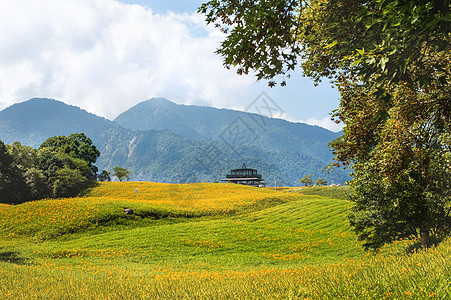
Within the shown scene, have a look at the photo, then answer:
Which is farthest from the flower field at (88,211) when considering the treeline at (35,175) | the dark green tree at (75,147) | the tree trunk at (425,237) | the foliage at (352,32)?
the dark green tree at (75,147)

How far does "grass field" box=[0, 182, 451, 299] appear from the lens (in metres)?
4.64

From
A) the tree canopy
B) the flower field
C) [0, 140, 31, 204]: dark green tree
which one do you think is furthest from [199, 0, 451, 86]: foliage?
[0, 140, 31, 204]: dark green tree

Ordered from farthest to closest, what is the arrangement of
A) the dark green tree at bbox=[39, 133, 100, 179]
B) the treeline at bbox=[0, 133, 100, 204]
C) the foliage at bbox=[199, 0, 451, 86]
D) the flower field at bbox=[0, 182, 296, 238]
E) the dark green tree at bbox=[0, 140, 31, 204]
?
the dark green tree at bbox=[39, 133, 100, 179]
the treeline at bbox=[0, 133, 100, 204]
the dark green tree at bbox=[0, 140, 31, 204]
the flower field at bbox=[0, 182, 296, 238]
the foliage at bbox=[199, 0, 451, 86]

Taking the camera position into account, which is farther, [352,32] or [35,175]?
[35,175]

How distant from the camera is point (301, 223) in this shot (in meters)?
27.1

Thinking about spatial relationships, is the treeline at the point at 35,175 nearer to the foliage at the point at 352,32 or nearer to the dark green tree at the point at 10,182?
the dark green tree at the point at 10,182

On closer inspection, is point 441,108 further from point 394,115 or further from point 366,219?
point 366,219

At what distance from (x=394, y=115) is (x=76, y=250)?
21086 millimetres

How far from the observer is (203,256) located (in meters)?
18.0

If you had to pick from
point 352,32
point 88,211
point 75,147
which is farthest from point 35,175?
point 352,32

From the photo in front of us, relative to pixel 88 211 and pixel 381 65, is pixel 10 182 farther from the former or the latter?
pixel 381 65

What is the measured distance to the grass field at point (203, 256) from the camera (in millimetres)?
4641

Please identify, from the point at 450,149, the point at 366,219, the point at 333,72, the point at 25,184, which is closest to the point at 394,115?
the point at 450,149

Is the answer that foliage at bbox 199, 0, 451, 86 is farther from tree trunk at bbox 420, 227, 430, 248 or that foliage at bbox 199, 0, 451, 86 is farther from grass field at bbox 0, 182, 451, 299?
tree trunk at bbox 420, 227, 430, 248
